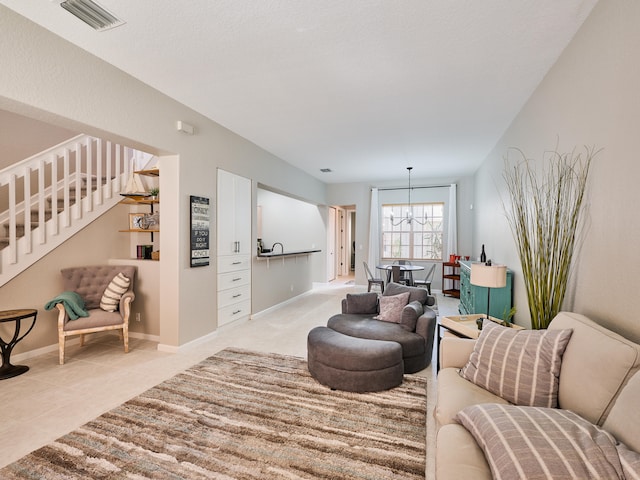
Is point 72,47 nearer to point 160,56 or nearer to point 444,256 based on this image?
point 160,56

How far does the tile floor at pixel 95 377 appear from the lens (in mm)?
2201

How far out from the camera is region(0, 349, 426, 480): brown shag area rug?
5.88 feet

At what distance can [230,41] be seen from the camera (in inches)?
97.1

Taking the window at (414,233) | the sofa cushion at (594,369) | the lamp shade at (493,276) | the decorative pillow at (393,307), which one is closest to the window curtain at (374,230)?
the window at (414,233)

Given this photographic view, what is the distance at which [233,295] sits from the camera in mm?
4672

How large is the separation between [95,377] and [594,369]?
389 cm

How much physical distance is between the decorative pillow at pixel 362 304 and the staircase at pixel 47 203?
3.70m

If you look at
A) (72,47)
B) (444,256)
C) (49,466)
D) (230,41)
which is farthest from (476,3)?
(444,256)

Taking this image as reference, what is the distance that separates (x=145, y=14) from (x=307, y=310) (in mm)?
4849

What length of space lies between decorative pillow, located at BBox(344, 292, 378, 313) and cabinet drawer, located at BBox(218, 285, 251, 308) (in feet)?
6.08

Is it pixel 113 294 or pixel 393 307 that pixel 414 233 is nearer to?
pixel 393 307

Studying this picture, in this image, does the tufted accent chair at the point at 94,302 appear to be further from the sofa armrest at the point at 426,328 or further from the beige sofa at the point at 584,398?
the beige sofa at the point at 584,398

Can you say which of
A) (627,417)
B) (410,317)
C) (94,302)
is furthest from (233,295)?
(627,417)

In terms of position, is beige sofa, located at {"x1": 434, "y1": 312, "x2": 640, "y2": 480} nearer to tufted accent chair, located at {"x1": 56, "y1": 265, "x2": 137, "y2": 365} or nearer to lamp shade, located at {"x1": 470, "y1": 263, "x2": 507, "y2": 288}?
lamp shade, located at {"x1": 470, "y1": 263, "x2": 507, "y2": 288}
